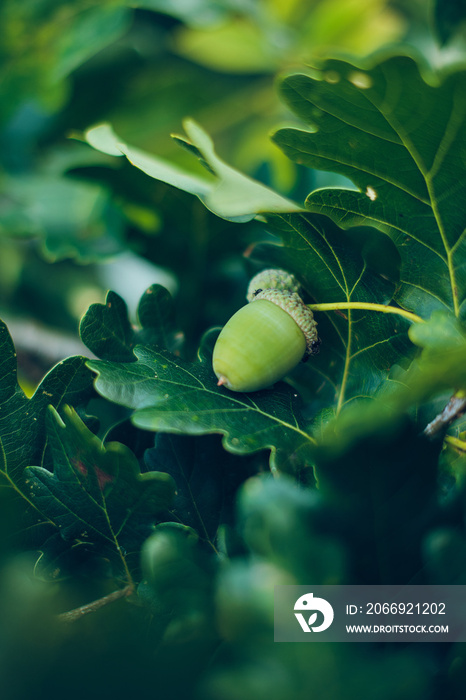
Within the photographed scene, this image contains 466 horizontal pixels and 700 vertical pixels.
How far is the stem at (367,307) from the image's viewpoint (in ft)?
1.80

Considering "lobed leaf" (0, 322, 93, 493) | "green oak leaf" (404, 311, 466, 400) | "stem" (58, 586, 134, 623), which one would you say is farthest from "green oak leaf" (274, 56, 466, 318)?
"stem" (58, 586, 134, 623)

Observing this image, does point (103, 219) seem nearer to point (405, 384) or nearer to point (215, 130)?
point (215, 130)

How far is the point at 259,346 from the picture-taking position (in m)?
0.54

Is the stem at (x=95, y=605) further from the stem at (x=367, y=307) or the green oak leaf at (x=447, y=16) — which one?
the green oak leaf at (x=447, y=16)

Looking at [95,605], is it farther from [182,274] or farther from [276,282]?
[182,274]

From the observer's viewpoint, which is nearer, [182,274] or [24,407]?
[24,407]

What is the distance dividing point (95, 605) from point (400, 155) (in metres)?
0.53

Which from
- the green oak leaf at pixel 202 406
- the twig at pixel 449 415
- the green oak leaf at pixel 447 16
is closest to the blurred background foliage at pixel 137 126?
the green oak leaf at pixel 447 16

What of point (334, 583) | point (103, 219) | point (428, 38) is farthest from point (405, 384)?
point (428, 38)

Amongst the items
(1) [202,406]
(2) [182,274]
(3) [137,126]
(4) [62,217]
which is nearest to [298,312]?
(1) [202,406]

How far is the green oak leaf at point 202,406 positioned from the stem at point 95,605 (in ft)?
0.63

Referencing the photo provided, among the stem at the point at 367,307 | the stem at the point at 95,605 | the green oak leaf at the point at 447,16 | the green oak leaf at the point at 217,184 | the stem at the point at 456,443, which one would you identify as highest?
the green oak leaf at the point at 447,16
